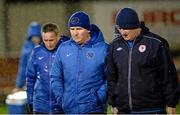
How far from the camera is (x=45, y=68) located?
7023 millimetres

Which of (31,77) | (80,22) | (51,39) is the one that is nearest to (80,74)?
(80,22)

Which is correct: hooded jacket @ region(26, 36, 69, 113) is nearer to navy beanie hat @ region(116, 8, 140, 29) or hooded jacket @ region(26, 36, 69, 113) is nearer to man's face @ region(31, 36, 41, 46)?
navy beanie hat @ region(116, 8, 140, 29)

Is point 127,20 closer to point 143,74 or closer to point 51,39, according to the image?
point 143,74

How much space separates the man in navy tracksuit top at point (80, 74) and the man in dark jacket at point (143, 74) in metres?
0.36

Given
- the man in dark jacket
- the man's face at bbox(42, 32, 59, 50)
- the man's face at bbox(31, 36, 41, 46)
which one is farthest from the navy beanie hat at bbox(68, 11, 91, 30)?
the man's face at bbox(31, 36, 41, 46)

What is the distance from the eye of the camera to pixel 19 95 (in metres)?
9.17

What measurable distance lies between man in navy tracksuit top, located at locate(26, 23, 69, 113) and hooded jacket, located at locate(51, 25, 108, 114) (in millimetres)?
822

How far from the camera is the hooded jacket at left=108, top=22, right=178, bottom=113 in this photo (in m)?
5.66

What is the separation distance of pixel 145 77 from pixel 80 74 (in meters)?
0.68

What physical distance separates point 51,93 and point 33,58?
1.46 ft

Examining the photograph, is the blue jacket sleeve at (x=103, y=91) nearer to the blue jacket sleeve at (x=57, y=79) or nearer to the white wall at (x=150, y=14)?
the blue jacket sleeve at (x=57, y=79)

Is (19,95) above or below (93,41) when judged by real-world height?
below

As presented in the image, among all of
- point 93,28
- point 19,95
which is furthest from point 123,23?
point 19,95

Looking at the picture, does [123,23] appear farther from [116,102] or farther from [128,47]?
[116,102]
